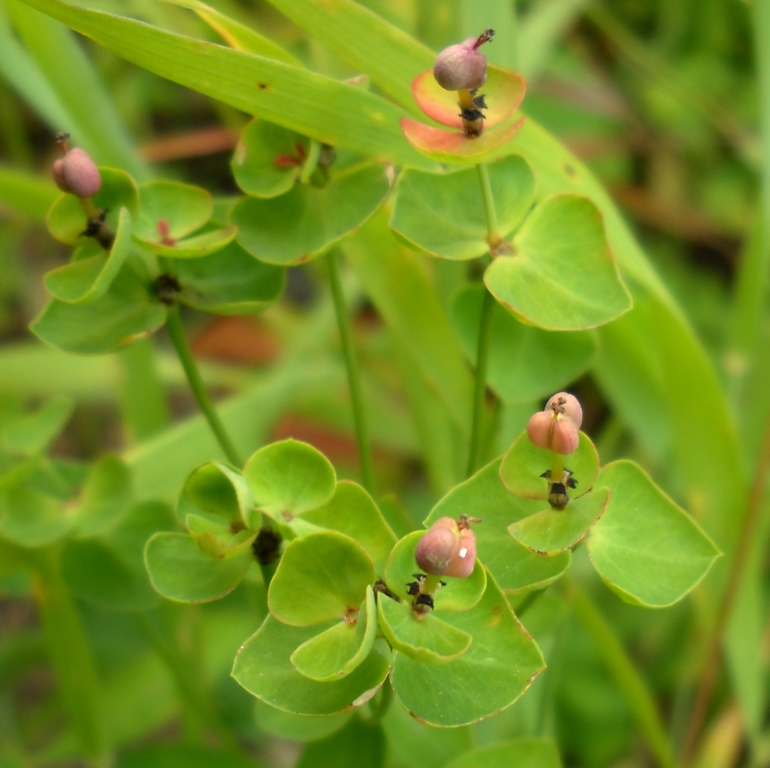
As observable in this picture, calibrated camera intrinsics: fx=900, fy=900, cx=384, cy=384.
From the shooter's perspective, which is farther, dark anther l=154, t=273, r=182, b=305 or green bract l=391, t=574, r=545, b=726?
dark anther l=154, t=273, r=182, b=305

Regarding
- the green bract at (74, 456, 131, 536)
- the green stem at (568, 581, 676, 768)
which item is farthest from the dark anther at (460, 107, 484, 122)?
the green stem at (568, 581, 676, 768)

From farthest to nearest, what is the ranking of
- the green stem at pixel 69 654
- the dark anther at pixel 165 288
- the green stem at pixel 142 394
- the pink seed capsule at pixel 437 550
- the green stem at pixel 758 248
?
the green stem at pixel 142 394 → the green stem at pixel 758 248 → the green stem at pixel 69 654 → the dark anther at pixel 165 288 → the pink seed capsule at pixel 437 550

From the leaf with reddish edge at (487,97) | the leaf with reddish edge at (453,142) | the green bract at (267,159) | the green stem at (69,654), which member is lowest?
the green stem at (69,654)

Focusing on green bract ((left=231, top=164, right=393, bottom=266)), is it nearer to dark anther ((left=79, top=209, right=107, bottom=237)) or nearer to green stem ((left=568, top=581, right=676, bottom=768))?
dark anther ((left=79, top=209, right=107, bottom=237))

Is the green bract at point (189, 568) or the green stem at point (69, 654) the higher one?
the green bract at point (189, 568)

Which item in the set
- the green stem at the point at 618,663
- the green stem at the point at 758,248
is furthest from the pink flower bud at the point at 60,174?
the green stem at the point at 758,248

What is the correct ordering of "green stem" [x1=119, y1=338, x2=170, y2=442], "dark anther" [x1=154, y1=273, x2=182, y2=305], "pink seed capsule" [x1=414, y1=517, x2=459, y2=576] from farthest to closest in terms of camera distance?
"green stem" [x1=119, y1=338, x2=170, y2=442]
"dark anther" [x1=154, y1=273, x2=182, y2=305]
"pink seed capsule" [x1=414, y1=517, x2=459, y2=576]

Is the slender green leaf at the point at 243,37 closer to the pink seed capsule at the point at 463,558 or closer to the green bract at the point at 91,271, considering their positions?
the green bract at the point at 91,271

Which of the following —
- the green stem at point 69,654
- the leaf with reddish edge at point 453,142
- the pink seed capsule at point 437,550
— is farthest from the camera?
the green stem at point 69,654
